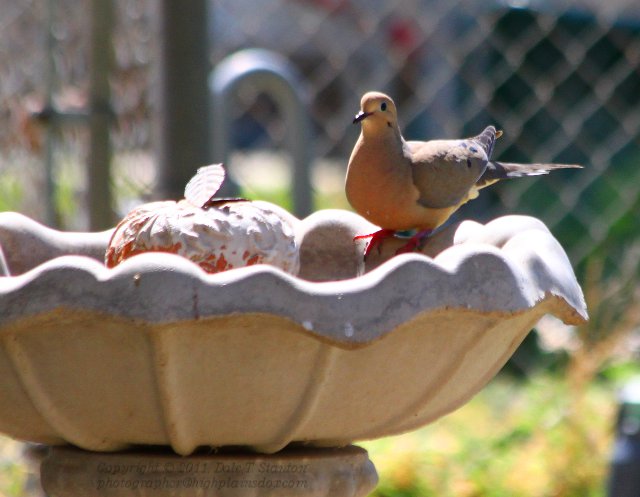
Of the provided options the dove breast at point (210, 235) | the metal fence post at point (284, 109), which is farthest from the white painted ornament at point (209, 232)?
the metal fence post at point (284, 109)

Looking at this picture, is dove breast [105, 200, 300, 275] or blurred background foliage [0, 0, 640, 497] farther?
blurred background foliage [0, 0, 640, 497]

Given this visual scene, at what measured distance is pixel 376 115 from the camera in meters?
1.68

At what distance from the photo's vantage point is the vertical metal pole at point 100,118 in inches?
109

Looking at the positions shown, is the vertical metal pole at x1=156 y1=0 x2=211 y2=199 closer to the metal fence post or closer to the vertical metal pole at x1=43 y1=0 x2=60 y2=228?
Answer: the metal fence post

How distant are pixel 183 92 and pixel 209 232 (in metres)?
1.27

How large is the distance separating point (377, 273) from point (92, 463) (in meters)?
0.47

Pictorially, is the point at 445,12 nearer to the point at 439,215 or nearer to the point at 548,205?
the point at 548,205

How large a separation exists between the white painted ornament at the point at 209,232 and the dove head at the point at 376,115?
31 cm

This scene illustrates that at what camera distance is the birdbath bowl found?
3.55 ft

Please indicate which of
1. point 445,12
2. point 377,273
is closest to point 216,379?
point 377,273

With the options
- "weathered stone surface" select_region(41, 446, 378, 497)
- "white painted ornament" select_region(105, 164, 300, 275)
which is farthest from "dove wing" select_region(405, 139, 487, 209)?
"weathered stone surface" select_region(41, 446, 378, 497)

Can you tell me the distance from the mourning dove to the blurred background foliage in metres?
1.04

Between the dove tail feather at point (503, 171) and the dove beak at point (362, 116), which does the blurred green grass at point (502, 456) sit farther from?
the dove beak at point (362, 116)

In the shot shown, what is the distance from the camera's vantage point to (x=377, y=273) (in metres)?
1.13
